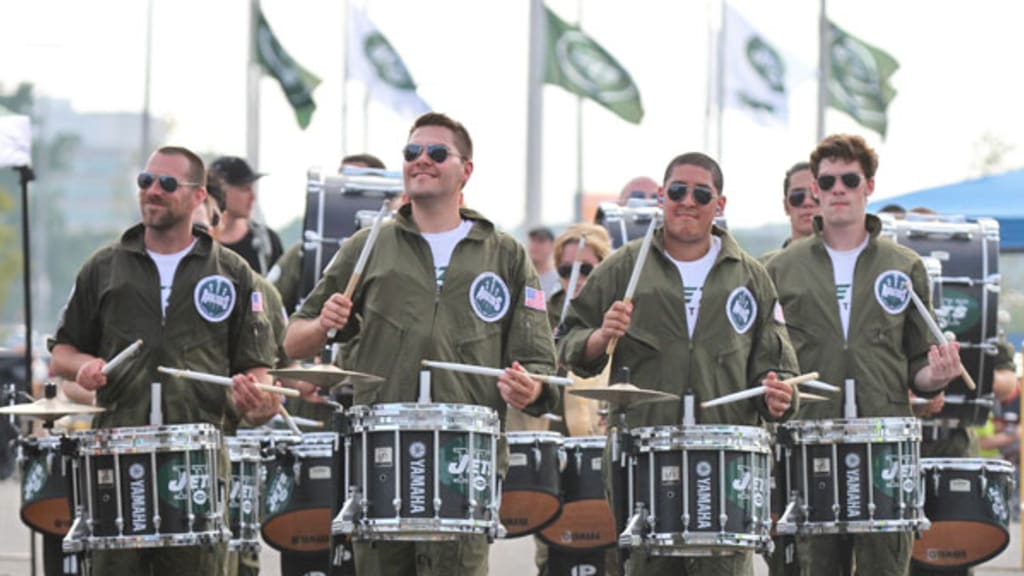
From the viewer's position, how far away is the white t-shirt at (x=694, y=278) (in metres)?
9.39

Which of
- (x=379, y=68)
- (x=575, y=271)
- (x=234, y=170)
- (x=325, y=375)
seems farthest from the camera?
(x=379, y=68)

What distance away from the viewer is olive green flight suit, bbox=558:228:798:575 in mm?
9336

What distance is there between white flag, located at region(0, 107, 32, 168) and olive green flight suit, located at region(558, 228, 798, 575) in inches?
191

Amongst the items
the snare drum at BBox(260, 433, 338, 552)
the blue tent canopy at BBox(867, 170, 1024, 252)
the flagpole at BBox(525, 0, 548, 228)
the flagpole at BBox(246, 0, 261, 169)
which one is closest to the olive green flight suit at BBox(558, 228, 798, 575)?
the snare drum at BBox(260, 433, 338, 552)

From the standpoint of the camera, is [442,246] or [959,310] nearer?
[442,246]

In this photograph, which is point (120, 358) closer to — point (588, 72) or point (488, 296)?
point (488, 296)

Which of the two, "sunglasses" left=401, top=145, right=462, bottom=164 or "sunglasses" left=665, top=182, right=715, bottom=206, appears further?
"sunglasses" left=665, top=182, right=715, bottom=206

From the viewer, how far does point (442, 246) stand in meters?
9.07

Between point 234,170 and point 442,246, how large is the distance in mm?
4564

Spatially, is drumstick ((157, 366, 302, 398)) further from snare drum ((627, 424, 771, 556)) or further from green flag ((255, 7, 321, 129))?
green flag ((255, 7, 321, 129))

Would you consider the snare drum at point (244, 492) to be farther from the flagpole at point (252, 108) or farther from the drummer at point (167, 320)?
the flagpole at point (252, 108)

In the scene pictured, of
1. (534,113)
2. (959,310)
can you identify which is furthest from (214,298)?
(534,113)

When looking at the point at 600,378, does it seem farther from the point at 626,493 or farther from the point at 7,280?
the point at 7,280

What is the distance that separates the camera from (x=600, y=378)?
478 inches
